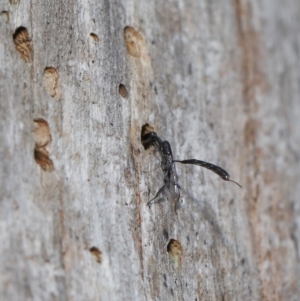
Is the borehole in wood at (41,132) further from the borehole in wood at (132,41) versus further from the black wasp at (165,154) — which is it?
the borehole in wood at (132,41)

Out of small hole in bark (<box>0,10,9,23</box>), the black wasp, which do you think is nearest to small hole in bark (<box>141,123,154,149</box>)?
the black wasp

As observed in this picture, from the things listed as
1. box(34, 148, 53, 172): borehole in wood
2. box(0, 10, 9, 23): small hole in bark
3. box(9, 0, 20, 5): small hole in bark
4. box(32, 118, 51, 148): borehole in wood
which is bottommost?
box(34, 148, 53, 172): borehole in wood

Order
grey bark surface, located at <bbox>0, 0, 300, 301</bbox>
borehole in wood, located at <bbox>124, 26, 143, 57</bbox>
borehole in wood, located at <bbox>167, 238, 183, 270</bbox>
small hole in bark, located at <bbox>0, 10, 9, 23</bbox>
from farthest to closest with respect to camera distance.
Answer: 1. borehole in wood, located at <bbox>124, 26, 143, 57</bbox>
2. borehole in wood, located at <bbox>167, 238, 183, 270</bbox>
3. small hole in bark, located at <bbox>0, 10, 9, 23</bbox>
4. grey bark surface, located at <bbox>0, 0, 300, 301</bbox>

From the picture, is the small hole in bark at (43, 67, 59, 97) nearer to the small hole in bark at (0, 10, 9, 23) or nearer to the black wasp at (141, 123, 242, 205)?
the small hole in bark at (0, 10, 9, 23)

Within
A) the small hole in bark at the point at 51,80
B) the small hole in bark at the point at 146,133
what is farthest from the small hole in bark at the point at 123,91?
the small hole in bark at the point at 51,80

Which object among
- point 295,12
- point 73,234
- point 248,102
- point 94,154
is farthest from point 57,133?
point 295,12

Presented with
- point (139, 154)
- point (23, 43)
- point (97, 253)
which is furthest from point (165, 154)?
point (23, 43)

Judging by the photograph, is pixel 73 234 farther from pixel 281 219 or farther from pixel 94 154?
Answer: pixel 281 219
